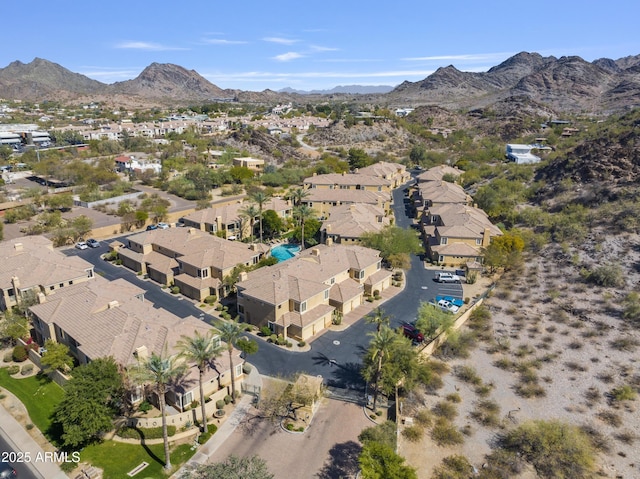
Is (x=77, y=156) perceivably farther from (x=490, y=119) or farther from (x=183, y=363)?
(x=490, y=119)

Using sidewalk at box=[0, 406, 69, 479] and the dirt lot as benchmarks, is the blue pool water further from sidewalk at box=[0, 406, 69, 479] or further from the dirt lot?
sidewalk at box=[0, 406, 69, 479]

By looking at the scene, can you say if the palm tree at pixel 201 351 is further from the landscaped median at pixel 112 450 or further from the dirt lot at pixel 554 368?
the dirt lot at pixel 554 368

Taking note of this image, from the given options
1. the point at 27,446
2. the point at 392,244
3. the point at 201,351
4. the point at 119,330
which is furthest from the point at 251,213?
the point at 27,446

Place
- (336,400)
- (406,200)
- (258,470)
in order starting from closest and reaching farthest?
(258,470)
(336,400)
(406,200)

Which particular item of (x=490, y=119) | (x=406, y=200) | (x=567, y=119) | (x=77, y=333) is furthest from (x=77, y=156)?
(x=567, y=119)

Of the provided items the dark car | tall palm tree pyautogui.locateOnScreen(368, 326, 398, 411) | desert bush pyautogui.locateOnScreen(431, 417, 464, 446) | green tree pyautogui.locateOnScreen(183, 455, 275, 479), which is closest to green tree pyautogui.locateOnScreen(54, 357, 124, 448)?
the dark car

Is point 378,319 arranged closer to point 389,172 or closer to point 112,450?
point 112,450
